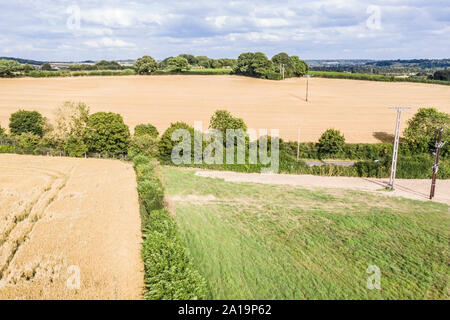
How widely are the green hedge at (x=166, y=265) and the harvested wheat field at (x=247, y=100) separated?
26.7 metres

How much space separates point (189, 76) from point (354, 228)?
264ft

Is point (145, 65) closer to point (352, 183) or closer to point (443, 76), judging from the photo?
point (352, 183)

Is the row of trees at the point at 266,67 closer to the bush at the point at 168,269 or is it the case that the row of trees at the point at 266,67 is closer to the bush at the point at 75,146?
the bush at the point at 75,146

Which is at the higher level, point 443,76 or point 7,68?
point 7,68

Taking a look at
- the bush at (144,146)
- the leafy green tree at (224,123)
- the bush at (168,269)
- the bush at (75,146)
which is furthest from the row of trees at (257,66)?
the bush at (168,269)

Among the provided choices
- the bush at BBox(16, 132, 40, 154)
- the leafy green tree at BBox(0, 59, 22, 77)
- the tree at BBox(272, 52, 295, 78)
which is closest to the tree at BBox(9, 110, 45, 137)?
the bush at BBox(16, 132, 40, 154)

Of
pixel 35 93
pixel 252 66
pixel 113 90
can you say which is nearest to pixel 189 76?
pixel 252 66

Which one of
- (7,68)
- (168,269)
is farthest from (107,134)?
(7,68)

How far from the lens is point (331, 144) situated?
33375 millimetres

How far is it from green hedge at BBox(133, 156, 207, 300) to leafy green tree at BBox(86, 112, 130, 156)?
52.4ft

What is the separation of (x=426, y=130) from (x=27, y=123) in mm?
41793

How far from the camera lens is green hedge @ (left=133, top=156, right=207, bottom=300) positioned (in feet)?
37.1

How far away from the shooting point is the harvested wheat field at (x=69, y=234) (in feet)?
41.8

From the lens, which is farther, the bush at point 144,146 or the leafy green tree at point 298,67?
the leafy green tree at point 298,67
